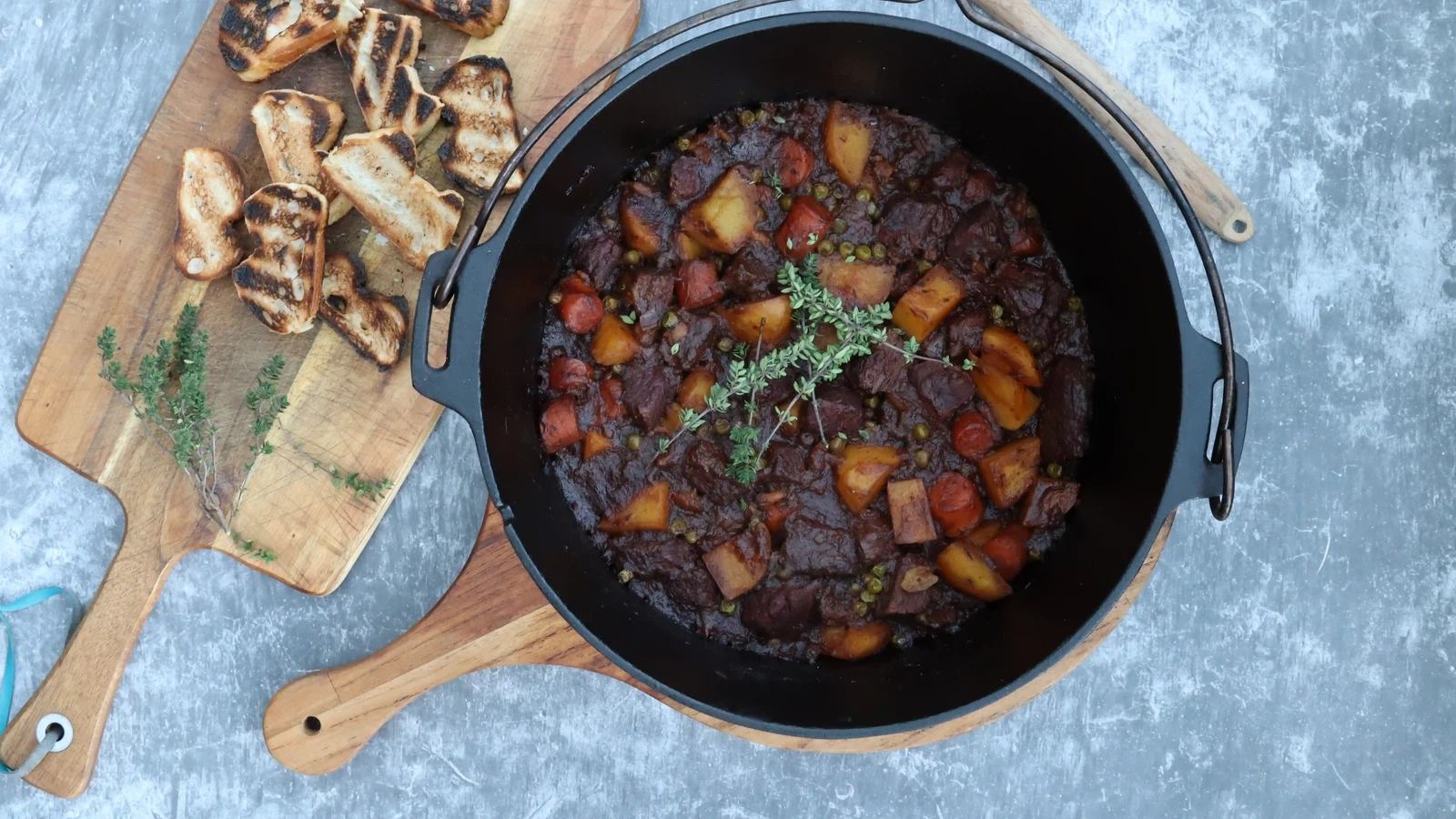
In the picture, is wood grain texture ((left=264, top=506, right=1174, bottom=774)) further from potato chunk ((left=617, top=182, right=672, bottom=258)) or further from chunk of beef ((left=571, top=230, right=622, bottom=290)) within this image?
potato chunk ((left=617, top=182, right=672, bottom=258))

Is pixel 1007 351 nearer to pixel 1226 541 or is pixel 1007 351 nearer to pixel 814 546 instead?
pixel 814 546

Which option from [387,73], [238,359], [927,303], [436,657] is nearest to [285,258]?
[238,359]

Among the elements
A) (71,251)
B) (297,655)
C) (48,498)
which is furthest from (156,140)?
(297,655)

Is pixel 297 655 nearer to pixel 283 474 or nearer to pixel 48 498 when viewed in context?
pixel 283 474

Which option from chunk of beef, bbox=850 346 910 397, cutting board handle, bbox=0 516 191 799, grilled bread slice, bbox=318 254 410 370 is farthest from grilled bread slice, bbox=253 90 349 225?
chunk of beef, bbox=850 346 910 397

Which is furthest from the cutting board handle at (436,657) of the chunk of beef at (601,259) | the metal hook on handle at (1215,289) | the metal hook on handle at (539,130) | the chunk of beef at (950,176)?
the metal hook on handle at (1215,289)

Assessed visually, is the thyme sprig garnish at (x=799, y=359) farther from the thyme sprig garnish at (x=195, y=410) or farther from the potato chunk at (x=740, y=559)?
the thyme sprig garnish at (x=195, y=410)
